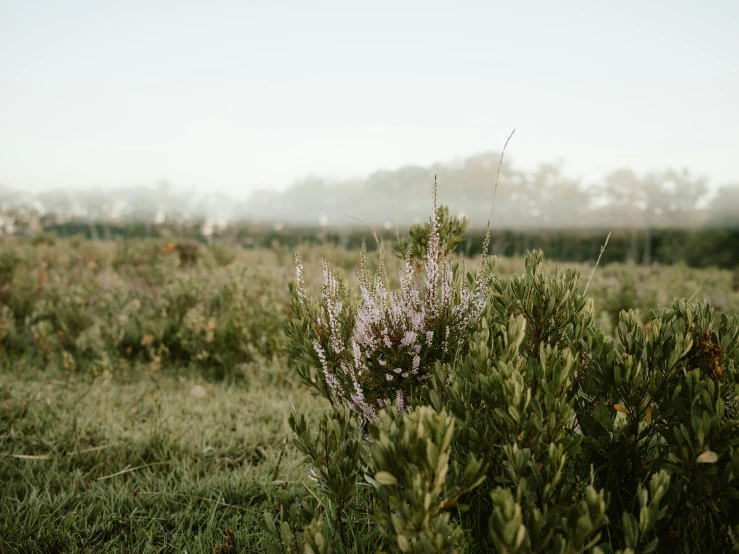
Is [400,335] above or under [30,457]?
above

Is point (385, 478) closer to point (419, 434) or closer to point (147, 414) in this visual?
point (419, 434)

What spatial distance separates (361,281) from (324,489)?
38.7 inches

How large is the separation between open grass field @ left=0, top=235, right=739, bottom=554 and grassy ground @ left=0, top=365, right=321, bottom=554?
0.04 feet

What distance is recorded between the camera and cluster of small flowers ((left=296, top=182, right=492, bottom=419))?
2332mm

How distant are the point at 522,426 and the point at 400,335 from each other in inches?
33.9

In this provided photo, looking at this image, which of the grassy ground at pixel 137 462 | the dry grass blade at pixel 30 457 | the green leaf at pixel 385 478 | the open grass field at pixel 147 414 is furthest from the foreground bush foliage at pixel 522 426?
the dry grass blade at pixel 30 457

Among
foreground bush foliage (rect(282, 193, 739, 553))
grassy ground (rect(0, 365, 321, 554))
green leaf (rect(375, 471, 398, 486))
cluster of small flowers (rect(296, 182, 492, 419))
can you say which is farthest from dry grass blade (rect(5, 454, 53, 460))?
green leaf (rect(375, 471, 398, 486))

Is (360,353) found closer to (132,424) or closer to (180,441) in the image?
(180,441)

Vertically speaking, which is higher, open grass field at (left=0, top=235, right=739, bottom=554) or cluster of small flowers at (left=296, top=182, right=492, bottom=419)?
cluster of small flowers at (left=296, top=182, right=492, bottom=419)

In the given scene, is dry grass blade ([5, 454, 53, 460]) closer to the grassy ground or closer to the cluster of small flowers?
the grassy ground

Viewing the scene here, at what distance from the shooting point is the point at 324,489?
1926mm

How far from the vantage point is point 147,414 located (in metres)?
4.16

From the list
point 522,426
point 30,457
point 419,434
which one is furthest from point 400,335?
point 30,457

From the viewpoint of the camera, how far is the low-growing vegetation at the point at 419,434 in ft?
4.97
